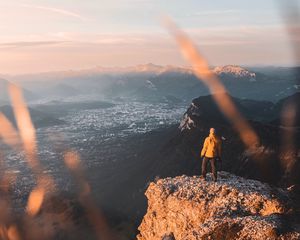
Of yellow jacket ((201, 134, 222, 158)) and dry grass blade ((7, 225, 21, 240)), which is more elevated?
yellow jacket ((201, 134, 222, 158))

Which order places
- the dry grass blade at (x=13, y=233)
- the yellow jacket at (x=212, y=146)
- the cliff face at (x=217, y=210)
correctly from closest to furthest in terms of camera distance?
the cliff face at (x=217, y=210), the yellow jacket at (x=212, y=146), the dry grass blade at (x=13, y=233)

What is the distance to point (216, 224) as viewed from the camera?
4256 cm

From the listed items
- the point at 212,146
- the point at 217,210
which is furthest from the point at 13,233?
the point at 212,146

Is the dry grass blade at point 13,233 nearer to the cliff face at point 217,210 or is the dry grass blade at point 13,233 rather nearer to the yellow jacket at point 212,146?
the cliff face at point 217,210

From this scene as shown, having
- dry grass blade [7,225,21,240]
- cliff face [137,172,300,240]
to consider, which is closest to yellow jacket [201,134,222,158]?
cliff face [137,172,300,240]

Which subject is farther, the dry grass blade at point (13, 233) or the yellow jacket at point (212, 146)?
the dry grass blade at point (13, 233)

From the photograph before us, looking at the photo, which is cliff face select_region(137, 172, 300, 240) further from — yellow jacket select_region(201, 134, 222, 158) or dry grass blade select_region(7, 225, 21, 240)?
dry grass blade select_region(7, 225, 21, 240)

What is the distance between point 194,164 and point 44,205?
61625mm

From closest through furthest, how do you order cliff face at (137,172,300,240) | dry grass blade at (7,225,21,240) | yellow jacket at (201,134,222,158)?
cliff face at (137,172,300,240), yellow jacket at (201,134,222,158), dry grass blade at (7,225,21,240)

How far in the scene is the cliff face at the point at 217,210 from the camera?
39750 mm

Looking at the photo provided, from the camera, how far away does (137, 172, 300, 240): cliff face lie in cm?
3975

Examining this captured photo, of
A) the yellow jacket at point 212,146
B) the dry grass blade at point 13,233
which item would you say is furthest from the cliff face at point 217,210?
the dry grass blade at point 13,233

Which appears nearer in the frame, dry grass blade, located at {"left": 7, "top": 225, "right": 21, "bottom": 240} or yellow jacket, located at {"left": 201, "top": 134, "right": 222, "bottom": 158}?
yellow jacket, located at {"left": 201, "top": 134, "right": 222, "bottom": 158}

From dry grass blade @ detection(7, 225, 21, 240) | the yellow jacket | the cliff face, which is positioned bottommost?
dry grass blade @ detection(7, 225, 21, 240)
